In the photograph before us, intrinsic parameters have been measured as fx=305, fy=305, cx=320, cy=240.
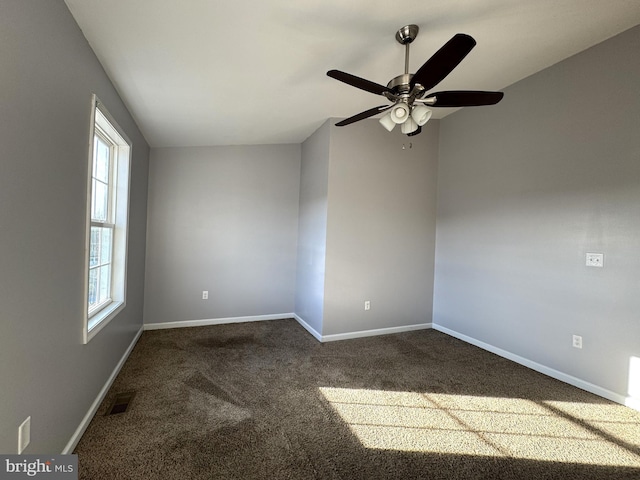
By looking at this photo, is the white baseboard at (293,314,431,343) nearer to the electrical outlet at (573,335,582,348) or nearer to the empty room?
the empty room

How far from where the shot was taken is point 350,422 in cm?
204

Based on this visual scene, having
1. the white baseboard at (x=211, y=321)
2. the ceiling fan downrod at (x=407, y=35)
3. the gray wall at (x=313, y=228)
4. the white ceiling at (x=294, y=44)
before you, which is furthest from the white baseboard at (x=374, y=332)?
the ceiling fan downrod at (x=407, y=35)

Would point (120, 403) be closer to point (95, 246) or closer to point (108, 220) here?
point (95, 246)

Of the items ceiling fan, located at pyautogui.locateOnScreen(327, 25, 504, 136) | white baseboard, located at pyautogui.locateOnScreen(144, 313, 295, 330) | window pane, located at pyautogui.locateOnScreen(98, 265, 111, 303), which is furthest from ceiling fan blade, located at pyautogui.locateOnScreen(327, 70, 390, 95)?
white baseboard, located at pyautogui.locateOnScreen(144, 313, 295, 330)

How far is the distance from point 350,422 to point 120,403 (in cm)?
165

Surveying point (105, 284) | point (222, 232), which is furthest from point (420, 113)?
point (222, 232)

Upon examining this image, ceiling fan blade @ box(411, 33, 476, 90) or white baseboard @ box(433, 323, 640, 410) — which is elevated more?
ceiling fan blade @ box(411, 33, 476, 90)

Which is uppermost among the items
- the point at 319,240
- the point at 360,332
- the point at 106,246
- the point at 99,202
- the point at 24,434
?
the point at 99,202

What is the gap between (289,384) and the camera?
2.55m

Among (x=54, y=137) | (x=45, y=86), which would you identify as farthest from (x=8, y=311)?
(x=45, y=86)

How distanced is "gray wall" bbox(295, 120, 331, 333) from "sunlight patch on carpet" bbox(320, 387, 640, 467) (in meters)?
1.48

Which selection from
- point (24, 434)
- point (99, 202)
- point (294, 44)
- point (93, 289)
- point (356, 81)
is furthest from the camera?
point (99, 202)

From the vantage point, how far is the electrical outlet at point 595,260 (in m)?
2.50

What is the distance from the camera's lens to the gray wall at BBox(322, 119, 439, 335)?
3.64 metres
